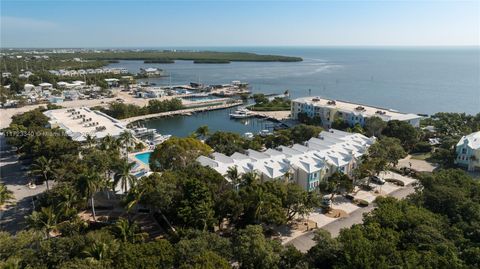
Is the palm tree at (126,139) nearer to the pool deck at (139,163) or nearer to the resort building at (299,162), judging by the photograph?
the pool deck at (139,163)

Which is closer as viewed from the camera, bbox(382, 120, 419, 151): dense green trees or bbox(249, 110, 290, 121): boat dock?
bbox(382, 120, 419, 151): dense green trees

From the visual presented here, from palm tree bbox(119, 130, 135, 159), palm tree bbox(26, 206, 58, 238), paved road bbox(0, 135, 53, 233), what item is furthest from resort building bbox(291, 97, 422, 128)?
palm tree bbox(26, 206, 58, 238)

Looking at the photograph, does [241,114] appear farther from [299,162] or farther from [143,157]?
[299,162]

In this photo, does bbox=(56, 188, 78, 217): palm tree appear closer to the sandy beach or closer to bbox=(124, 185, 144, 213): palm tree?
bbox=(124, 185, 144, 213): palm tree

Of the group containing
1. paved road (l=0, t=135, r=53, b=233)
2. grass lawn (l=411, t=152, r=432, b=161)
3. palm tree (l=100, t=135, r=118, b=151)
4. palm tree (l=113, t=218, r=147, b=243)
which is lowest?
grass lawn (l=411, t=152, r=432, b=161)

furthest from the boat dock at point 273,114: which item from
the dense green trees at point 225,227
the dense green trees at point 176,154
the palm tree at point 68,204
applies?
the palm tree at point 68,204

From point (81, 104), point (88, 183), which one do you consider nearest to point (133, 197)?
point (88, 183)

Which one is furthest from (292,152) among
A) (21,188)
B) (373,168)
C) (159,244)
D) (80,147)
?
(21,188)
